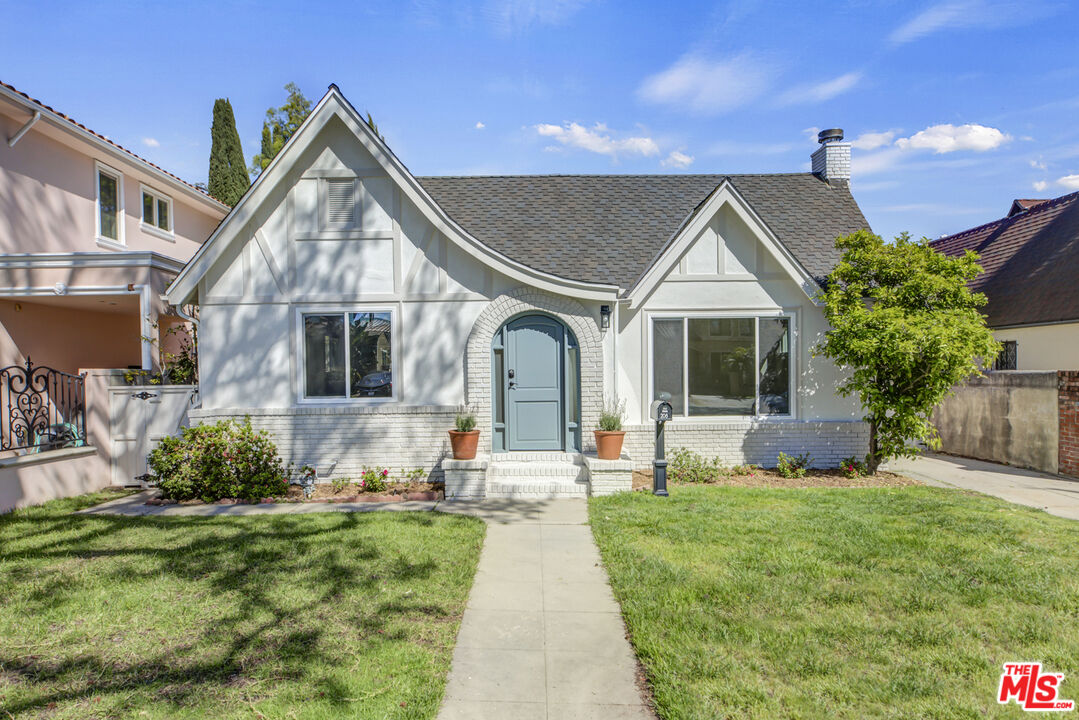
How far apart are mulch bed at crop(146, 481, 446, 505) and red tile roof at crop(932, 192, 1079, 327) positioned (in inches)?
560

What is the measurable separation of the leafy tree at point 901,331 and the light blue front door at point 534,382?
4.67 m

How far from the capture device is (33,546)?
6.73 m

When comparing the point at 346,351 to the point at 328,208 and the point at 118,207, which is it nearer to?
the point at 328,208

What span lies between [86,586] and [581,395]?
6936 mm

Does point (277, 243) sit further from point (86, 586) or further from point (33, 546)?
point (86, 586)

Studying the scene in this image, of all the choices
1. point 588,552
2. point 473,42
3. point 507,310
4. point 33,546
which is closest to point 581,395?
point 507,310

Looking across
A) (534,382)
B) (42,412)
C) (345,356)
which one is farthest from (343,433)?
(42,412)

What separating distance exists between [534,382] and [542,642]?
603 cm

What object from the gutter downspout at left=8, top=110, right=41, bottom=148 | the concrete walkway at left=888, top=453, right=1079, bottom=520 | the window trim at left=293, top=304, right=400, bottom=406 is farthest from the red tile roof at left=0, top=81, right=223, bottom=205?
the concrete walkway at left=888, top=453, right=1079, bottom=520

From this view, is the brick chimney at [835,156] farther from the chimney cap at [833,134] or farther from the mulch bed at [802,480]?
the mulch bed at [802,480]

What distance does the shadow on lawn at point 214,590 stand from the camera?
398 cm

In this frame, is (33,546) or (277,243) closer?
(33,546)

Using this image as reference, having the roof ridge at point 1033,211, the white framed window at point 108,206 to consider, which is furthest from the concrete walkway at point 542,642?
the roof ridge at point 1033,211

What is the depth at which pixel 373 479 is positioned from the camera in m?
9.71
